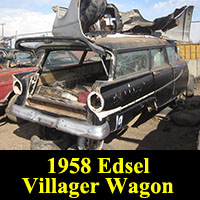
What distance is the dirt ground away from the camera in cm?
383

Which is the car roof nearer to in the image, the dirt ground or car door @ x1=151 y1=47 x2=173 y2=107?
car door @ x1=151 y1=47 x2=173 y2=107

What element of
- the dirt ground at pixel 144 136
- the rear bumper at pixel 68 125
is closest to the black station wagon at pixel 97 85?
the rear bumper at pixel 68 125

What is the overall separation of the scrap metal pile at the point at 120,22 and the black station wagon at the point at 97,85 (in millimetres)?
666

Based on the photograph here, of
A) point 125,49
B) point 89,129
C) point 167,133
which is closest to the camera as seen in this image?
point 89,129

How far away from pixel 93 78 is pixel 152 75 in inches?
61.8

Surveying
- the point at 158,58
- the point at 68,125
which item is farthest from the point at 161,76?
the point at 68,125

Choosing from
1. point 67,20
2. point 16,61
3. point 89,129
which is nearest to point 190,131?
point 89,129

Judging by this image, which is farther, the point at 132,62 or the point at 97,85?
the point at 132,62

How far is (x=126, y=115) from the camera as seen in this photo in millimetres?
3301

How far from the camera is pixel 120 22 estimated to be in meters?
6.14

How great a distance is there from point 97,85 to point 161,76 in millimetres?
1840

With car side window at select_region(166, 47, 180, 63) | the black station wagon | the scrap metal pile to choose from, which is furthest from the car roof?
the scrap metal pile

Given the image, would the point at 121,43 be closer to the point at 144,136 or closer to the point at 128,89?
the point at 128,89

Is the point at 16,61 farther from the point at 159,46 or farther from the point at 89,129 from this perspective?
the point at 89,129
